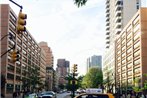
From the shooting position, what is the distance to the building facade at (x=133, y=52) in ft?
366

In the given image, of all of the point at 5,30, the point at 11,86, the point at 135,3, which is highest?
the point at 135,3

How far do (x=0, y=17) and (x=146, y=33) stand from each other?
41.1m

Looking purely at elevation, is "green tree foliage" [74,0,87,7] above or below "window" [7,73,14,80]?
above

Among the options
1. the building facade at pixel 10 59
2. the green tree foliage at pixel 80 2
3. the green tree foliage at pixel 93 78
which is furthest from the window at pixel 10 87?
the green tree foliage at pixel 80 2

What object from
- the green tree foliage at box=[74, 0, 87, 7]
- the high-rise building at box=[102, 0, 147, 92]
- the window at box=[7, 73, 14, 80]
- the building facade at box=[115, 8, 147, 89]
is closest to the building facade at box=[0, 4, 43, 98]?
the window at box=[7, 73, 14, 80]

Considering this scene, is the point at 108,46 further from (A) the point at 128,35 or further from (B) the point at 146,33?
(B) the point at 146,33

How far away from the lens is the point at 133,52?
124m

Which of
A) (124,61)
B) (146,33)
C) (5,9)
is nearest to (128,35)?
(124,61)

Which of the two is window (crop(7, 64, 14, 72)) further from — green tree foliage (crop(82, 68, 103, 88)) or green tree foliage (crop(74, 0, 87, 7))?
green tree foliage (crop(74, 0, 87, 7))

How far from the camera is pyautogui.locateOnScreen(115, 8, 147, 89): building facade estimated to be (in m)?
112

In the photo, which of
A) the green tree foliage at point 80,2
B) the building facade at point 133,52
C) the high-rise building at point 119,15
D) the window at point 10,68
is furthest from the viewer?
the high-rise building at point 119,15

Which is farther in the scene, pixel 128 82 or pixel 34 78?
pixel 128 82

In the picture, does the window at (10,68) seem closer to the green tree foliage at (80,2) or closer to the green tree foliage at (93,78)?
the green tree foliage at (93,78)

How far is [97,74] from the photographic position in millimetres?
187750
